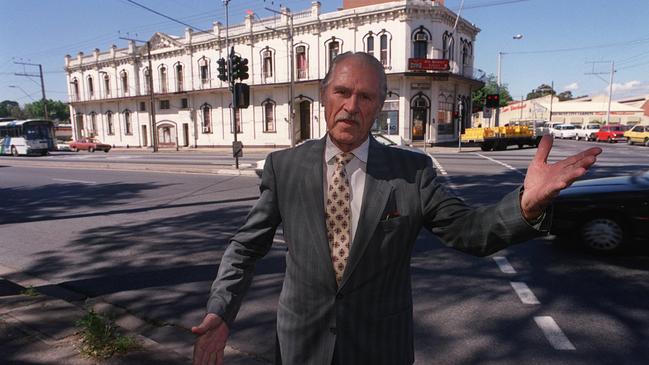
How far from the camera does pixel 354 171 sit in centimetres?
173

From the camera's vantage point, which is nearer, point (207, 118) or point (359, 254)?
point (359, 254)

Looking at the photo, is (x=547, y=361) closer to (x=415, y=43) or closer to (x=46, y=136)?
(x=415, y=43)

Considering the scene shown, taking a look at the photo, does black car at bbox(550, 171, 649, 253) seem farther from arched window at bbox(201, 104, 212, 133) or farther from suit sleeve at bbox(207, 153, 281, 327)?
arched window at bbox(201, 104, 212, 133)

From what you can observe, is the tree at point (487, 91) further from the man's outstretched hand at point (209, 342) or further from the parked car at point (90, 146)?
the man's outstretched hand at point (209, 342)

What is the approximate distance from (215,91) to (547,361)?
38.1m

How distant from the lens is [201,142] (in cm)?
4088

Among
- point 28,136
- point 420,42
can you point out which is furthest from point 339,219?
point 28,136

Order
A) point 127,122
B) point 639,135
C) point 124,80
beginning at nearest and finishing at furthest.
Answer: point 639,135, point 124,80, point 127,122

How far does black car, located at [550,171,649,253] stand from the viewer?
5.58 m

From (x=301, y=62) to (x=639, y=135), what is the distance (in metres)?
27.8

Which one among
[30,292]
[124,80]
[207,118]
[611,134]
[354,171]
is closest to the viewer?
[354,171]

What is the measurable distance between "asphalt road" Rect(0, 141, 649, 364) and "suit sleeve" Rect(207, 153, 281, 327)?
1.99 m

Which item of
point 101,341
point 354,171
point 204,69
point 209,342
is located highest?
point 204,69

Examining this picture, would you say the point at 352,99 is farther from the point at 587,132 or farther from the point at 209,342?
the point at 587,132
